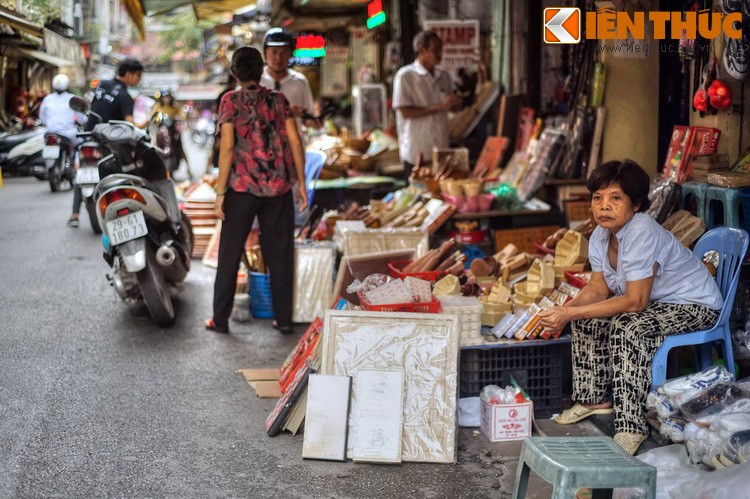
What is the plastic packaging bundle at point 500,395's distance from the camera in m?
4.95

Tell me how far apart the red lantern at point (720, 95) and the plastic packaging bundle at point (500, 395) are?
2413mm

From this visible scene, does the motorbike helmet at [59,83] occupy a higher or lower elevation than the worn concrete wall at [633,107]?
higher

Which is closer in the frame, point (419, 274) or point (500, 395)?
point (500, 395)

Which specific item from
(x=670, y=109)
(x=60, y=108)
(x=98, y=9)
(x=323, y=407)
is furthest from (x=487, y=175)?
(x=98, y=9)

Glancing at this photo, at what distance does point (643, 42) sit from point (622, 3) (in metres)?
0.42

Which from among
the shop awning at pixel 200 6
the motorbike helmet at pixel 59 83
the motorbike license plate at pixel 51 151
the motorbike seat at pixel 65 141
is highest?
the shop awning at pixel 200 6

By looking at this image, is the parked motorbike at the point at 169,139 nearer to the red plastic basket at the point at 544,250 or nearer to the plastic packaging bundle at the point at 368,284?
the red plastic basket at the point at 544,250

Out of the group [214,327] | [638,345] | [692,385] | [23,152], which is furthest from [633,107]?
[23,152]

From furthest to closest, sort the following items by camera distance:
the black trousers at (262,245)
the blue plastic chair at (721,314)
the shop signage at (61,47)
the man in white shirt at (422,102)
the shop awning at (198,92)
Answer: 1. the shop awning at (198,92)
2. the shop signage at (61,47)
3. the man in white shirt at (422,102)
4. the black trousers at (262,245)
5. the blue plastic chair at (721,314)

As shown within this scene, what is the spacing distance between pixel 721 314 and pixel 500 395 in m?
1.23

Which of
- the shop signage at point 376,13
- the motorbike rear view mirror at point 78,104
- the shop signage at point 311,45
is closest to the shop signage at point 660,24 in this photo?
the motorbike rear view mirror at point 78,104

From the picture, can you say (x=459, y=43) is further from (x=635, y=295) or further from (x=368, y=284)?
(x=635, y=295)

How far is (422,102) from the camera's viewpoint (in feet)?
32.0

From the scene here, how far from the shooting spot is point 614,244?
4938 mm
